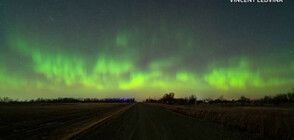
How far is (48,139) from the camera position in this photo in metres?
12.6

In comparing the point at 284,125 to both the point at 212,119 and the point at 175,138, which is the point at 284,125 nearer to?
the point at 175,138

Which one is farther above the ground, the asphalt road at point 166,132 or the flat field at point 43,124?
the asphalt road at point 166,132

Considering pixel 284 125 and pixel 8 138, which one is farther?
pixel 284 125

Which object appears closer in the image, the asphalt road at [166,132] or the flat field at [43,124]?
the asphalt road at [166,132]

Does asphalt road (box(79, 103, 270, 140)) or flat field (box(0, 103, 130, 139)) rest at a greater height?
asphalt road (box(79, 103, 270, 140))

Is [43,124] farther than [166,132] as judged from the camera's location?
Yes

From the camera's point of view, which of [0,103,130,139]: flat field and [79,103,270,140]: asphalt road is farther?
[0,103,130,139]: flat field

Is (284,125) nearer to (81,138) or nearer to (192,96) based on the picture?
(81,138)

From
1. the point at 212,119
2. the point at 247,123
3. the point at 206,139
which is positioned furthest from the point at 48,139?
the point at 212,119

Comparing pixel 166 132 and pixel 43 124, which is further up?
pixel 166 132

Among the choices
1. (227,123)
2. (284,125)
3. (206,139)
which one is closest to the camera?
(206,139)

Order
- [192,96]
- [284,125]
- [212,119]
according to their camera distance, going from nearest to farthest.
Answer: [284,125], [212,119], [192,96]

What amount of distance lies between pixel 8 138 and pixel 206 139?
1136 cm

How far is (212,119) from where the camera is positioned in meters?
24.8
